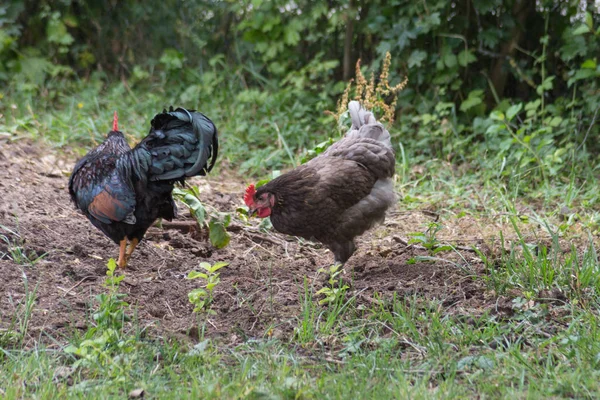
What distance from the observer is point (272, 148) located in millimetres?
8039

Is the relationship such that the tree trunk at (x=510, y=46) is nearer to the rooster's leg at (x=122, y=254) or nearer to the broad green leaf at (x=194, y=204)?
the broad green leaf at (x=194, y=204)

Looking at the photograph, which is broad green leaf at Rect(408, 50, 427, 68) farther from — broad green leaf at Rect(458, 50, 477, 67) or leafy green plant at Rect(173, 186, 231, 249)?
leafy green plant at Rect(173, 186, 231, 249)

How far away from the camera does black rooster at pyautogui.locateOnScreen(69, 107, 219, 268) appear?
4.51 m

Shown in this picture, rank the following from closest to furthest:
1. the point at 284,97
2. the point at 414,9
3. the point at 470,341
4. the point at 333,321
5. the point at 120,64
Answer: the point at 470,341 → the point at 333,321 → the point at 414,9 → the point at 284,97 → the point at 120,64

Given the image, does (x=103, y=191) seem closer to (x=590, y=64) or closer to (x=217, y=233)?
(x=217, y=233)

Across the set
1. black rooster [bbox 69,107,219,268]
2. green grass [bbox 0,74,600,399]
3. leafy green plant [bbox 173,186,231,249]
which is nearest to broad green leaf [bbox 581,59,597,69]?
green grass [bbox 0,74,600,399]

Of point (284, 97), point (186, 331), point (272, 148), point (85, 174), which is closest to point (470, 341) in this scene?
point (186, 331)

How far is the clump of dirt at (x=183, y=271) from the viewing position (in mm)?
4000

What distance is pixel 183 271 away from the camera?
191 inches

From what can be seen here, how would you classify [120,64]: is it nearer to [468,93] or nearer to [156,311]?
[468,93]

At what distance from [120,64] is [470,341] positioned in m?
8.60

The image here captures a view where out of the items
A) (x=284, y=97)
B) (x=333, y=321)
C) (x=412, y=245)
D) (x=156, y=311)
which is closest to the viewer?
(x=333, y=321)

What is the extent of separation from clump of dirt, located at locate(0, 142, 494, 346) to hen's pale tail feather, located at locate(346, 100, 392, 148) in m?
0.79

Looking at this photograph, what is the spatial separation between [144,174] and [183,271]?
0.74 m
